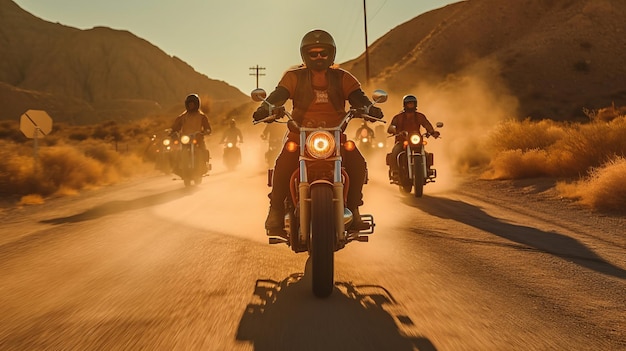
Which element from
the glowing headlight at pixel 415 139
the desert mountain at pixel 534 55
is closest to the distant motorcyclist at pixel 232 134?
the glowing headlight at pixel 415 139

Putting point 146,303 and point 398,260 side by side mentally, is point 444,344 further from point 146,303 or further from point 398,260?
point 398,260

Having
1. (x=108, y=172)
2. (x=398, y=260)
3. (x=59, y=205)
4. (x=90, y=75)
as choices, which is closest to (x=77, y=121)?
(x=90, y=75)

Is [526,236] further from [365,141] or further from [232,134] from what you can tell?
[232,134]

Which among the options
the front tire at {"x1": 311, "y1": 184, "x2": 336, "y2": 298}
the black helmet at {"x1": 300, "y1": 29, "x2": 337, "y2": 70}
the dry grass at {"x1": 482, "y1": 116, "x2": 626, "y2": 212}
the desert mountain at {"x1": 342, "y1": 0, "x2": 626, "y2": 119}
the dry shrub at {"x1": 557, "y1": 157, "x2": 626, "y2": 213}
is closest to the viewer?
→ the front tire at {"x1": 311, "y1": 184, "x2": 336, "y2": 298}

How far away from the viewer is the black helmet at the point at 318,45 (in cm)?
617

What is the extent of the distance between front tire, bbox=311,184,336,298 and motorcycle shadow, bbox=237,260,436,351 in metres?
0.13

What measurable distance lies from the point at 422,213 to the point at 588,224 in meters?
2.67

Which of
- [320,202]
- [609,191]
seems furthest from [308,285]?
[609,191]

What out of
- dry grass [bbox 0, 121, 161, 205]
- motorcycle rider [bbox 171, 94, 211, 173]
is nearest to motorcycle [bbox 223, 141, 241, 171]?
dry grass [bbox 0, 121, 161, 205]

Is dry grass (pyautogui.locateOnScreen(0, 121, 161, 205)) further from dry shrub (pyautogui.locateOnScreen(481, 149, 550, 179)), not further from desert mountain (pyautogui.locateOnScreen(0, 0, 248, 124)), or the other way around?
desert mountain (pyautogui.locateOnScreen(0, 0, 248, 124))

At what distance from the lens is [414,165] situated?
13.8 m

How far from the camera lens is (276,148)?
22984 millimetres

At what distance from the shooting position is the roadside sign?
19016 mm

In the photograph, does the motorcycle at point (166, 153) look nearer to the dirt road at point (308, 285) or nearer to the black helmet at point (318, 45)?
the dirt road at point (308, 285)
